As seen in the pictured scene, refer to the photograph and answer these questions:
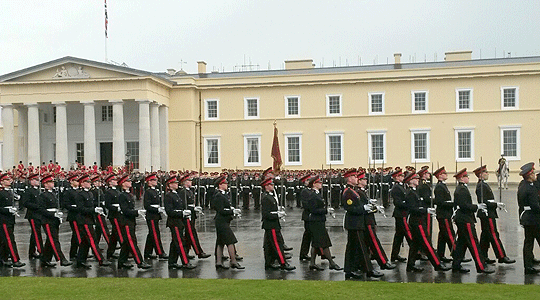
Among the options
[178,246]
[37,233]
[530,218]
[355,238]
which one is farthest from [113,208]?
[530,218]

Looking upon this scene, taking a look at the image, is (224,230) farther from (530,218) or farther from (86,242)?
(530,218)

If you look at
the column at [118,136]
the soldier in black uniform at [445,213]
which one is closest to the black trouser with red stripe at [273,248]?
the soldier in black uniform at [445,213]

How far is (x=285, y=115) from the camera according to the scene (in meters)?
47.3

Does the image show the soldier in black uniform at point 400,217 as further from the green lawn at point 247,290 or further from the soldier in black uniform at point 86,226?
the soldier in black uniform at point 86,226

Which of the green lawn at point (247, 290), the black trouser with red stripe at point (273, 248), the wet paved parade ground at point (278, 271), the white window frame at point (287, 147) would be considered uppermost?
the white window frame at point (287, 147)

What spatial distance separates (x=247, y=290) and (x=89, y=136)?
121 ft

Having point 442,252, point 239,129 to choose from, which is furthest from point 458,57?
point 442,252

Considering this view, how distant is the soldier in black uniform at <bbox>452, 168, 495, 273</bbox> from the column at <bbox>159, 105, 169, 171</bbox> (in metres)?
37.5

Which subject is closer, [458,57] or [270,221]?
[270,221]

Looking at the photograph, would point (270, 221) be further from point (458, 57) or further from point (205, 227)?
point (458, 57)

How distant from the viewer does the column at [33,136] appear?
151ft

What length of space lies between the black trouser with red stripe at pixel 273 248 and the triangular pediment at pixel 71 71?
34.1 meters

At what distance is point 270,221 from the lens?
12.3 m

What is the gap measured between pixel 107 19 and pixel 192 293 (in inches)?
1604
